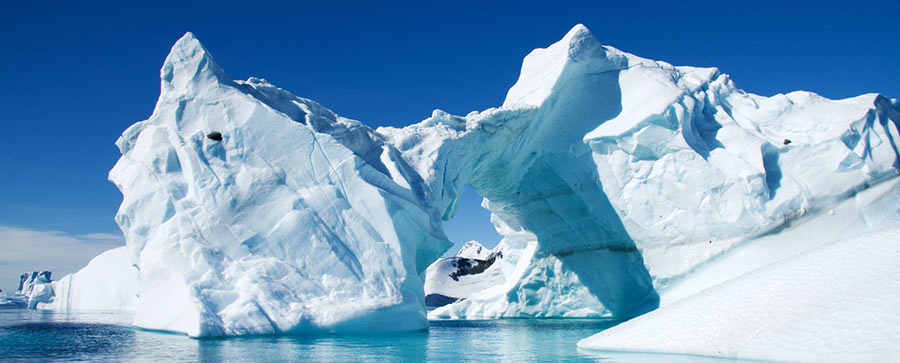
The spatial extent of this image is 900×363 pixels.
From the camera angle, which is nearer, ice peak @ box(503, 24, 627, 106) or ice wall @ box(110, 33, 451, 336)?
ice wall @ box(110, 33, 451, 336)

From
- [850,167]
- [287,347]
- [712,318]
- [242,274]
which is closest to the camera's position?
[712,318]

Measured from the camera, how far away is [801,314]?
5109 millimetres

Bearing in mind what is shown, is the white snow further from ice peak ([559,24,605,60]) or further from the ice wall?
ice peak ([559,24,605,60])

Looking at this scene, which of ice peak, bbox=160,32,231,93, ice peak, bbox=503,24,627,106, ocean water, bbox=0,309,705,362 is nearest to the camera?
ocean water, bbox=0,309,705,362

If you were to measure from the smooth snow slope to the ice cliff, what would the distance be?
4.12m

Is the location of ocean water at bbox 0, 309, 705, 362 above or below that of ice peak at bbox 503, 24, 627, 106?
below

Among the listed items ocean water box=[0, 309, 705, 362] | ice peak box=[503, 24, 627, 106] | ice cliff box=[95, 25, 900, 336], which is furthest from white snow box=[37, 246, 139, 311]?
ice peak box=[503, 24, 627, 106]

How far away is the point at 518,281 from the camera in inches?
671

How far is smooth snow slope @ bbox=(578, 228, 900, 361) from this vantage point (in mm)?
4629

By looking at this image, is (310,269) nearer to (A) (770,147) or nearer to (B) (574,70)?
(B) (574,70)

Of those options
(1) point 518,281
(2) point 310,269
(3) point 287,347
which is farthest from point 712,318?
(1) point 518,281

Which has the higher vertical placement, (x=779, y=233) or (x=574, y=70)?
(x=574, y=70)

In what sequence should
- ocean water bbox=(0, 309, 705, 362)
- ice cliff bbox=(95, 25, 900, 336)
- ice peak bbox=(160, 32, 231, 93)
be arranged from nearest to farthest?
ocean water bbox=(0, 309, 705, 362) < ice cliff bbox=(95, 25, 900, 336) < ice peak bbox=(160, 32, 231, 93)

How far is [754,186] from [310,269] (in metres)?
8.04
